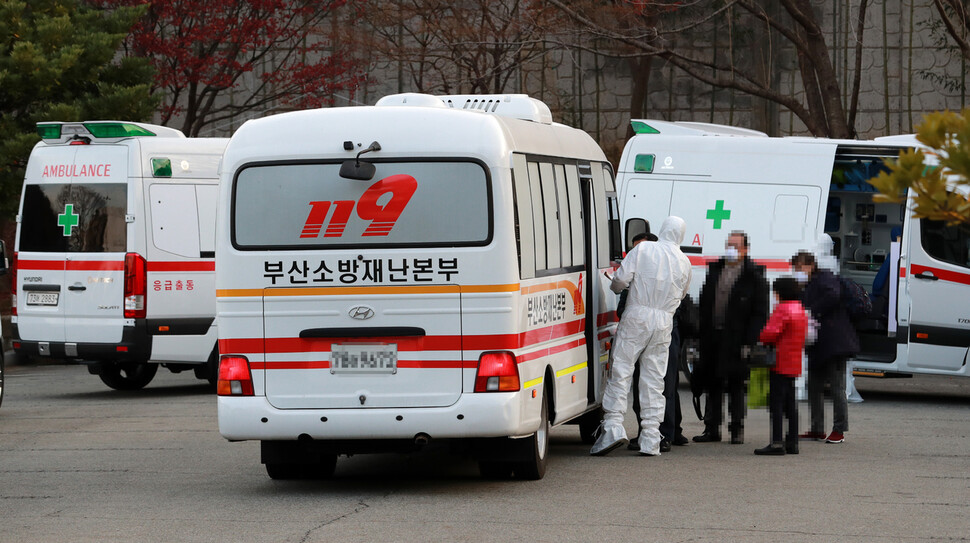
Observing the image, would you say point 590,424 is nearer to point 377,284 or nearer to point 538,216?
point 538,216

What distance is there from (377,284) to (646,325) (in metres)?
2.50

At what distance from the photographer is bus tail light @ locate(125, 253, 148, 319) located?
15125 millimetres

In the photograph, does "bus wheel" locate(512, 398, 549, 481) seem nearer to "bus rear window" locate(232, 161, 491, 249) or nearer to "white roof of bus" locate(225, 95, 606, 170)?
"bus rear window" locate(232, 161, 491, 249)

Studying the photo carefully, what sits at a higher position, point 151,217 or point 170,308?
point 151,217

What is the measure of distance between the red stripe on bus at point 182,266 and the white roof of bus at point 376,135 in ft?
20.9

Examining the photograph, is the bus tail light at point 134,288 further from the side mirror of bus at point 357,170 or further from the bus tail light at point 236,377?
the side mirror of bus at point 357,170

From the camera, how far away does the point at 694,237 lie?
15586 mm

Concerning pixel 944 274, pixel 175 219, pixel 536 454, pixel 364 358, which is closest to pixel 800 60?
pixel 944 274

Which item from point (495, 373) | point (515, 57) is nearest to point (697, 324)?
point (495, 373)

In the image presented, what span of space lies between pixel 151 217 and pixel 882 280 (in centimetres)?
758

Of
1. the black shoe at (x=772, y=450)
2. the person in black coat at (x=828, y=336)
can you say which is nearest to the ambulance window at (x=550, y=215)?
the black shoe at (x=772, y=450)

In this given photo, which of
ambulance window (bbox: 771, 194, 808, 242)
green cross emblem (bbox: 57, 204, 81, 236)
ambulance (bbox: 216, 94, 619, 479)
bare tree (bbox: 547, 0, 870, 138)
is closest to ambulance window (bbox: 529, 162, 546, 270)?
ambulance (bbox: 216, 94, 619, 479)

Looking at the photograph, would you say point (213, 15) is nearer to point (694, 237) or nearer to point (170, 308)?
point (170, 308)

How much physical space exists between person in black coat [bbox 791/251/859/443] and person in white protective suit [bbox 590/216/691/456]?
4.67 ft
